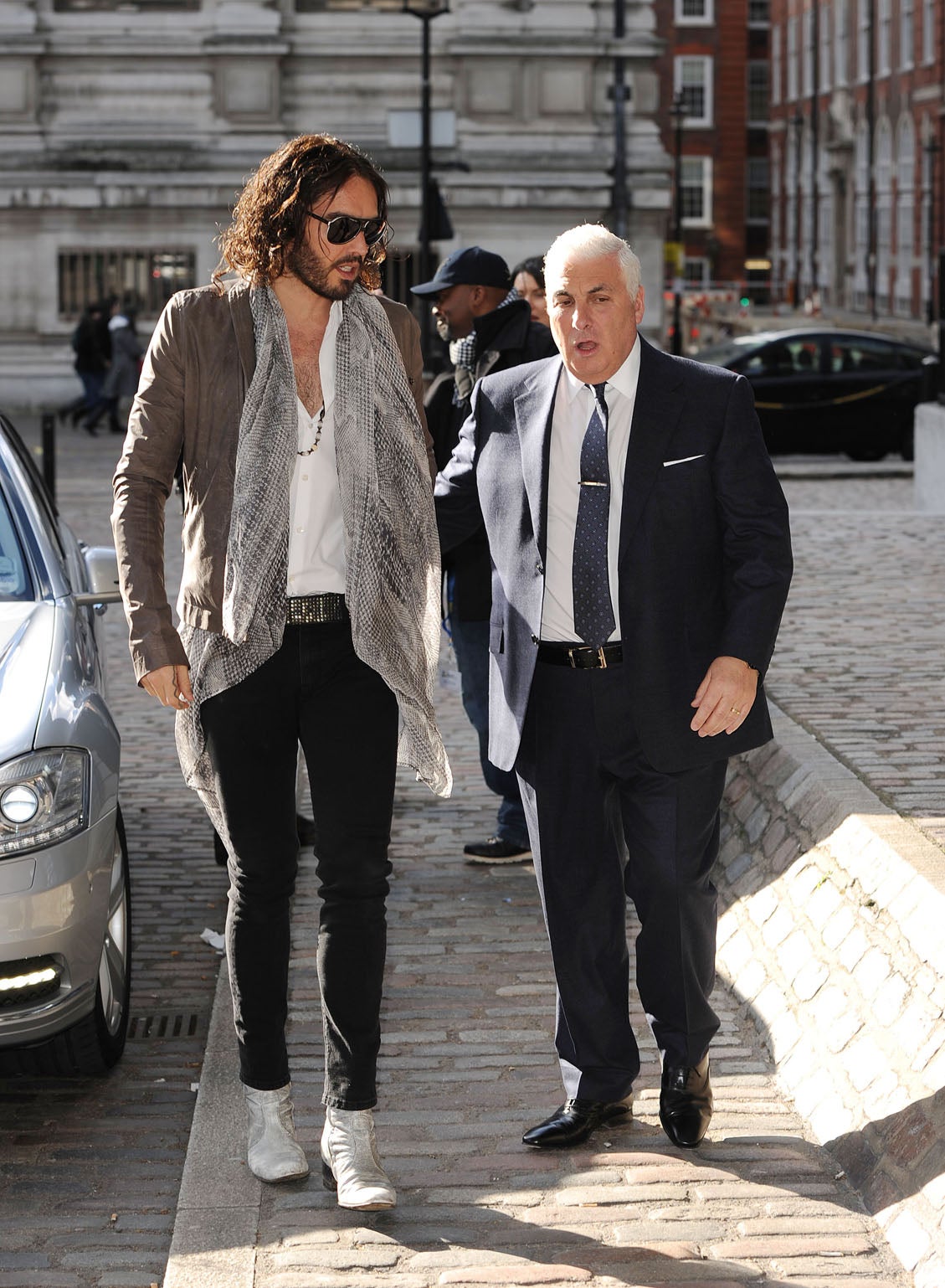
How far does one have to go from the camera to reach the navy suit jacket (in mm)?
4332

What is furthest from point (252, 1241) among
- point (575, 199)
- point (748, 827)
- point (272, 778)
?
point (575, 199)

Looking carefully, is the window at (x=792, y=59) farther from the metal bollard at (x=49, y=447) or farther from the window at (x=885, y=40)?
the metal bollard at (x=49, y=447)

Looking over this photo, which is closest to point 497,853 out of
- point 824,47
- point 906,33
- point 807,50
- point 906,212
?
point 906,212

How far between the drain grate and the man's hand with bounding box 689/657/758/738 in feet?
6.94

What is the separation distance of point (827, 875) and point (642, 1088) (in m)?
0.97

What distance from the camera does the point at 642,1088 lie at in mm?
5121

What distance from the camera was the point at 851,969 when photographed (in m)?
5.17

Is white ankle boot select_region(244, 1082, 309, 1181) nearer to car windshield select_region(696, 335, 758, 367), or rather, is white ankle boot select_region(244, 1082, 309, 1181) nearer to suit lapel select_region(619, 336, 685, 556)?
suit lapel select_region(619, 336, 685, 556)

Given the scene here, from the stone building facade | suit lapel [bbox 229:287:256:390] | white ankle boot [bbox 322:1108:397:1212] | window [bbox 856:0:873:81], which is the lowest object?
white ankle boot [bbox 322:1108:397:1212]

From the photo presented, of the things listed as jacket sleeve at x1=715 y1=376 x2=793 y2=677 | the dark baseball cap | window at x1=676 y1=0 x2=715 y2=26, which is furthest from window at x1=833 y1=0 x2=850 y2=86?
jacket sleeve at x1=715 y1=376 x2=793 y2=677

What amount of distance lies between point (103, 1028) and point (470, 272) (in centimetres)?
295

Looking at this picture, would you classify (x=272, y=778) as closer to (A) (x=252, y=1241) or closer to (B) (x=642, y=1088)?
(A) (x=252, y=1241)

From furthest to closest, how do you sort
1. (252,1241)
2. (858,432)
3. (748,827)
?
(858,432), (748,827), (252,1241)

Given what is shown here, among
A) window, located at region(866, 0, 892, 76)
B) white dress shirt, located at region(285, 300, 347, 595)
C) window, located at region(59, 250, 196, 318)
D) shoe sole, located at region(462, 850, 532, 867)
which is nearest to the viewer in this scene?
white dress shirt, located at region(285, 300, 347, 595)
